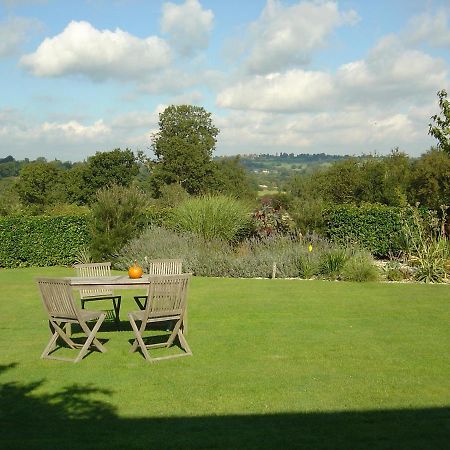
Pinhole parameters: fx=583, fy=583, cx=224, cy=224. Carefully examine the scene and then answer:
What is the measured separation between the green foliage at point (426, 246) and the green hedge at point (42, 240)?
9.68 metres

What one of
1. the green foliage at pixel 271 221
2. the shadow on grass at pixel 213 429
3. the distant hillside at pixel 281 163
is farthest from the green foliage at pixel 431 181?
the distant hillside at pixel 281 163

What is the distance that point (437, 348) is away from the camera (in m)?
7.44

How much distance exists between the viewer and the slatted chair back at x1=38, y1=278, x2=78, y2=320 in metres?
6.96

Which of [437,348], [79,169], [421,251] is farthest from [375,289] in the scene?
[79,169]

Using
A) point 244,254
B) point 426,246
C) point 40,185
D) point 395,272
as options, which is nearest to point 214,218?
point 244,254

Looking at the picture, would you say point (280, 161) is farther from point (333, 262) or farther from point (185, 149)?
point (333, 262)

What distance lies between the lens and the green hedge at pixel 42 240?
18.0 m

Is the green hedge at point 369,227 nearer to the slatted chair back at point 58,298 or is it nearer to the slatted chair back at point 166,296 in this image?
the slatted chair back at point 166,296

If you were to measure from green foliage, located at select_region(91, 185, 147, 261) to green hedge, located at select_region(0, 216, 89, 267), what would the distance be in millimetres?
1223

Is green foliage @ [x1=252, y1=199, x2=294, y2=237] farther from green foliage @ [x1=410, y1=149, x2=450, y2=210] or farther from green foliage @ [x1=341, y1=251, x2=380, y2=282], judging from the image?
green foliage @ [x1=410, y1=149, x2=450, y2=210]

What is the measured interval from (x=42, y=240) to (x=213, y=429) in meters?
14.5

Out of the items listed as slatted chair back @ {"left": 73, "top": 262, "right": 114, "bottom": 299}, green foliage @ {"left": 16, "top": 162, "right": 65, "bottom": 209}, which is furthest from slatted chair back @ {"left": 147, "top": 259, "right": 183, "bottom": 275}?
green foliage @ {"left": 16, "top": 162, "right": 65, "bottom": 209}

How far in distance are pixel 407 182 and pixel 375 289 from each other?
946 inches

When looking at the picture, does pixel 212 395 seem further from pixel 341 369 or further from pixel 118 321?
pixel 118 321
